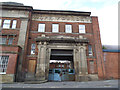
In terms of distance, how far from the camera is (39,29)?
1484 cm

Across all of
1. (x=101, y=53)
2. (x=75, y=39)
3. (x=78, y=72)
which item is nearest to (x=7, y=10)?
(x=75, y=39)

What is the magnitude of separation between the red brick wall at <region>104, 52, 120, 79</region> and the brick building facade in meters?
0.90

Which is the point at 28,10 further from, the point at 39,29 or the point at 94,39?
the point at 94,39

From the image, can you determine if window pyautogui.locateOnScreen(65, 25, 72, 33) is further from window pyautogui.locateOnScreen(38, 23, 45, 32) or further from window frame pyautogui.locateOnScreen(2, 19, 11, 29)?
window frame pyautogui.locateOnScreen(2, 19, 11, 29)

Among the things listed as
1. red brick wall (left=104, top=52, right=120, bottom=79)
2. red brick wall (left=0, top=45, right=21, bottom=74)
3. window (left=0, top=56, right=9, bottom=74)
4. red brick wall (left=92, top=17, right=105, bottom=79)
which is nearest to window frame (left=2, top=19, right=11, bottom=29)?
red brick wall (left=0, top=45, right=21, bottom=74)

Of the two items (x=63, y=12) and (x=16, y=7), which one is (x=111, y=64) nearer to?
(x=63, y=12)

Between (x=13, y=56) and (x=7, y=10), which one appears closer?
(x=13, y=56)

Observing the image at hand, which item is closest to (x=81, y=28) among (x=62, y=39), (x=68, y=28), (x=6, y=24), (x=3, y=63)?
(x=68, y=28)

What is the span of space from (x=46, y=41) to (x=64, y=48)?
9.62 feet

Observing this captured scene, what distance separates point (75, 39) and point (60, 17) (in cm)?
491

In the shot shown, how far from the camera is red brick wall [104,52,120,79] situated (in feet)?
44.2

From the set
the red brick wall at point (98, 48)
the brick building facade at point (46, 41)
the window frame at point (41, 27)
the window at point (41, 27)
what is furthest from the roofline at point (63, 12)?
the window at point (41, 27)

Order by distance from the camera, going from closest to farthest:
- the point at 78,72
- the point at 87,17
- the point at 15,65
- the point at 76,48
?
the point at 15,65 → the point at 78,72 → the point at 76,48 → the point at 87,17

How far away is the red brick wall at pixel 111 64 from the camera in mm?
13484
